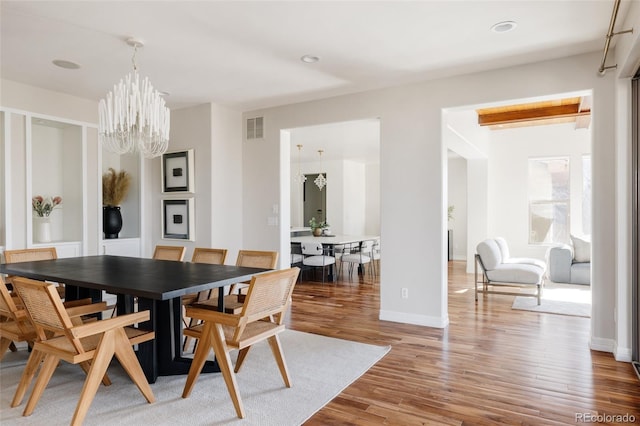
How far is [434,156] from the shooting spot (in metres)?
4.27

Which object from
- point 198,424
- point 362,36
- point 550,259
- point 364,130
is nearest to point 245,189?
point 364,130

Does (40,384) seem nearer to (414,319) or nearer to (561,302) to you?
(414,319)

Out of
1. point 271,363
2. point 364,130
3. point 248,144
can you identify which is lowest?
point 271,363

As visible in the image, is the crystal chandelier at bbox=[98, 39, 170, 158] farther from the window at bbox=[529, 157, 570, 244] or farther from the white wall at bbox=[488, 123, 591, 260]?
the window at bbox=[529, 157, 570, 244]

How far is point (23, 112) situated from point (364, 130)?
4822 mm

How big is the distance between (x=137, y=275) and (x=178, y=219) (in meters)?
2.68

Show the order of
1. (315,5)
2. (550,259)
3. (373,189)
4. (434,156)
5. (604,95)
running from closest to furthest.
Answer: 1. (315,5)
2. (604,95)
3. (434,156)
4. (550,259)
5. (373,189)

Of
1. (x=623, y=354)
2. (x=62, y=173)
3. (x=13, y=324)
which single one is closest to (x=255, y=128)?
(x=62, y=173)

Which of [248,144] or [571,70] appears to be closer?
[571,70]

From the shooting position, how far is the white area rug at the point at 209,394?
235 centimetres

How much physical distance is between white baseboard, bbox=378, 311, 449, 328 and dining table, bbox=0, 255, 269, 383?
1.98 metres

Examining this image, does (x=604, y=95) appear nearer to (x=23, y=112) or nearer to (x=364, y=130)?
(x=364, y=130)

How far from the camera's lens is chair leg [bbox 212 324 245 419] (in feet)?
7.78

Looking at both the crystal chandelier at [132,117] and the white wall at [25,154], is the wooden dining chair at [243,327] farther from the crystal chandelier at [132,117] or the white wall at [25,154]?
the white wall at [25,154]
